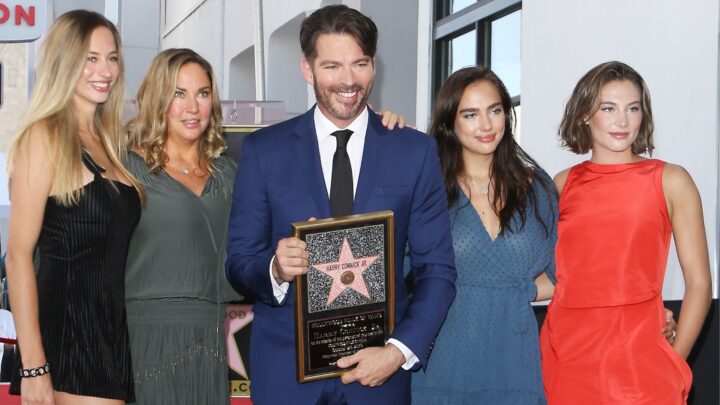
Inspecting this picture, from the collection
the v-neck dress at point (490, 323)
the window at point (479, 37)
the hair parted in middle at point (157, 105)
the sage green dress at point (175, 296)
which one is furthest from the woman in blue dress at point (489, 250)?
the window at point (479, 37)

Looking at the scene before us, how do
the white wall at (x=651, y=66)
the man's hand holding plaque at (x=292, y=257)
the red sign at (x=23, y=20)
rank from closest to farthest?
the man's hand holding plaque at (x=292, y=257) → the white wall at (x=651, y=66) → the red sign at (x=23, y=20)

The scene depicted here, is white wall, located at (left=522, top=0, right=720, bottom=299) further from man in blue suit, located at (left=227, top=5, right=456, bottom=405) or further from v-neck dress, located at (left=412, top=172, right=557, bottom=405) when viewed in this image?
man in blue suit, located at (left=227, top=5, right=456, bottom=405)

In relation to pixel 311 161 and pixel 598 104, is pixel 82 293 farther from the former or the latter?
pixel 598 104

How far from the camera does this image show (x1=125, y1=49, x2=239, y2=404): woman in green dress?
2.84m

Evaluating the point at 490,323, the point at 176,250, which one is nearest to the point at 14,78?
the point at 176,250

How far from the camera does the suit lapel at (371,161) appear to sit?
2482 mm

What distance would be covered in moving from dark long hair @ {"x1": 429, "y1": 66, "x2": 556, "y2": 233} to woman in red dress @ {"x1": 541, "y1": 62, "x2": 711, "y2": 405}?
5.7 inches

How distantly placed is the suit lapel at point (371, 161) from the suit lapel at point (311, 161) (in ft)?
0.28

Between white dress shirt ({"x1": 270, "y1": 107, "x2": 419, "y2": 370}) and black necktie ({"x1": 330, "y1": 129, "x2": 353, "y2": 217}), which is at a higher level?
white dress shirt ({"x1": 270, "y1": 107, "x2": 419, "y2": 370})

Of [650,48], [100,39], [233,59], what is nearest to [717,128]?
[650,48]

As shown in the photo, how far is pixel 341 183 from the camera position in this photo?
2.50 m

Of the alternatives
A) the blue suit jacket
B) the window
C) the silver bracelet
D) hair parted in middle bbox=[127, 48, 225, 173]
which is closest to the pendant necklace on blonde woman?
the blue suit jacket

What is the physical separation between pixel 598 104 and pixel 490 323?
760 millimetres

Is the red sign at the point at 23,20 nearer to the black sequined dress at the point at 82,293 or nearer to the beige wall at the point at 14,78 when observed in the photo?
the beige wall at the point at 14,78
